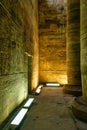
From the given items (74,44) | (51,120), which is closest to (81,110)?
(51,120)

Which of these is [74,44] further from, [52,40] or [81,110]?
[81,110]

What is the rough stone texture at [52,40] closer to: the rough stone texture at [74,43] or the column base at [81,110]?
the rough stone texture at [74,43]

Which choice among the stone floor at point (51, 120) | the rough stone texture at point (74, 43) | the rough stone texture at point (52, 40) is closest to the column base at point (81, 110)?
the stone floor at point (51, 120)

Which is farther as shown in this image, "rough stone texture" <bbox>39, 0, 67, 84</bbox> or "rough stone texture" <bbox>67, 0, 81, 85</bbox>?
"rough stone texture" <bbox>39, 0, 67, 84</bbox>

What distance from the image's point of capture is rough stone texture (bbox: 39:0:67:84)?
11.6m

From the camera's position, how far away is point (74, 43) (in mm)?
8297

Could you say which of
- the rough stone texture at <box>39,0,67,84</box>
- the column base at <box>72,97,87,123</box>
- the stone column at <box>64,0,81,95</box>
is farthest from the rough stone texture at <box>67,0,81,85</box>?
the column base at <box>72,97,87,123</box>

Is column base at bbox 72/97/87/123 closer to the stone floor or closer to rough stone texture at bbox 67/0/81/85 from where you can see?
the stone floor

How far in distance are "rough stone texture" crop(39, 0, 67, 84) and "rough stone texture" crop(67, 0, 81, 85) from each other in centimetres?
315

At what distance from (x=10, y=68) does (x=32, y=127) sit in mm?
1501

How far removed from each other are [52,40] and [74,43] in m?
3.68

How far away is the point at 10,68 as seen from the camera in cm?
392

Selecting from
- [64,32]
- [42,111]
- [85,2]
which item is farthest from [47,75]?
[85,2]

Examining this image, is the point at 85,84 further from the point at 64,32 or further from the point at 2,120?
the point at 64,32
